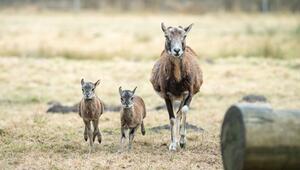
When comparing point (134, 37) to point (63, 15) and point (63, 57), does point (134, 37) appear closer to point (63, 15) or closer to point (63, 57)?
point (63, 57)

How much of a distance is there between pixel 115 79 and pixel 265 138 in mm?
17187

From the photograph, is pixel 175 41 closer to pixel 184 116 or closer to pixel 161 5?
pixel 184 116

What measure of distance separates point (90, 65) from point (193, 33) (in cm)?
1009

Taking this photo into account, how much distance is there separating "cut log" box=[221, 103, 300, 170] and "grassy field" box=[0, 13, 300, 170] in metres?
3.32

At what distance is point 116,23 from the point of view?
44.3 meters

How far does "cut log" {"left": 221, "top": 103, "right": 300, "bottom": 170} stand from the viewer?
27.2ft

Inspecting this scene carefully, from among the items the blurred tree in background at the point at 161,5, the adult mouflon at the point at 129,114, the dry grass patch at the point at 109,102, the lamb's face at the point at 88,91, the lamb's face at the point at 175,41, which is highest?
the blurred tree in background at the point at 161,5

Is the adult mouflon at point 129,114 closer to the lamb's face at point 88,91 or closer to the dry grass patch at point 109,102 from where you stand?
the dry grass patch at point 109,102

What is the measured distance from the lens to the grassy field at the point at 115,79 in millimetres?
12859

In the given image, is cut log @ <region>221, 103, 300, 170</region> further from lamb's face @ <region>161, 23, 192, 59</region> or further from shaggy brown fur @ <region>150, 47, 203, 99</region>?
shaggy brown fur @ <region>150, 47, 203, 99</region>

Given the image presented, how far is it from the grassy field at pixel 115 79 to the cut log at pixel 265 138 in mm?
3324

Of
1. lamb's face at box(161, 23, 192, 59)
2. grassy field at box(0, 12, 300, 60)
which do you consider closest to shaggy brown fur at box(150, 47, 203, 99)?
lamb's face at box(161, 23, 192, 59)

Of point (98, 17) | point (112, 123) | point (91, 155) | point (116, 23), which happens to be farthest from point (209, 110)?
point (98, 17)

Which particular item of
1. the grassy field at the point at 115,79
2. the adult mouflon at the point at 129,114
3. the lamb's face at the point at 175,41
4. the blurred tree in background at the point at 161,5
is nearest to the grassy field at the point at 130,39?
the grassy field at the point at 115,79
